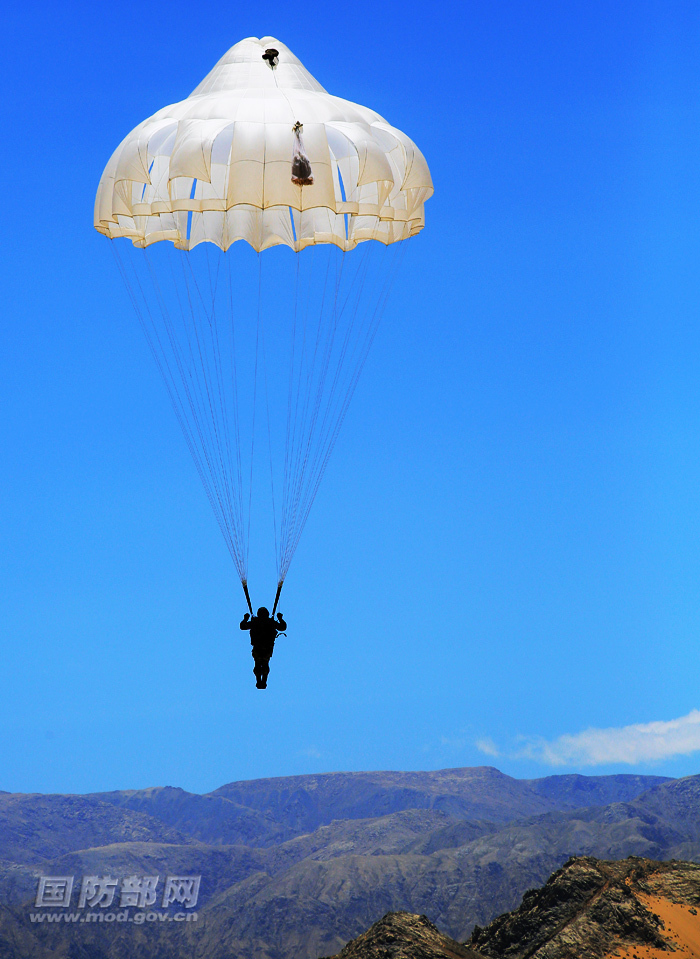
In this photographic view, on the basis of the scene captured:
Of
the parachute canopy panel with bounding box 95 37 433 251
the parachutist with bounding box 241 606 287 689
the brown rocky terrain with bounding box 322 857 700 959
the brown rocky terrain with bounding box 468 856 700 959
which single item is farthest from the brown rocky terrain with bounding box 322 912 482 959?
the parachute canopy panel with bounding box 95 37 433 251

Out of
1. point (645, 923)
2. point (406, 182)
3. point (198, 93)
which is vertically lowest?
point (645, 923)

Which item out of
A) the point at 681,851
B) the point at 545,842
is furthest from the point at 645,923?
the point at 545,842

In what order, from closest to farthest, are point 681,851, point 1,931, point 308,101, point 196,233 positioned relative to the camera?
point 308,101
point 196,233
point 681,851
point 1,931

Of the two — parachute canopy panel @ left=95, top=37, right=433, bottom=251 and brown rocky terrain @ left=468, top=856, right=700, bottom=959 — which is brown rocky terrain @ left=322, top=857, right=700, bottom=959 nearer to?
brown rocky terrain @ left=468, top=856, right=700, bottom=959

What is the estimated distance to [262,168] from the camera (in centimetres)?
2616

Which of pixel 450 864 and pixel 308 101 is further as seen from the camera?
pixel 450 864

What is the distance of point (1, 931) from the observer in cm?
17662

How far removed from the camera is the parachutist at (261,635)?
26906mm

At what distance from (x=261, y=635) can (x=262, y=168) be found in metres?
11.5

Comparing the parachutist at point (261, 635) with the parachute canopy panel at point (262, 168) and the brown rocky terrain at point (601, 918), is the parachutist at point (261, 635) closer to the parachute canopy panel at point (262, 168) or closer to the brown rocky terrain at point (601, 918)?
the parachute canopy panel at point (262, 168)

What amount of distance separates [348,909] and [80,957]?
149 feet

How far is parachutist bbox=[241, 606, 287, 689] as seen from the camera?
26.9m

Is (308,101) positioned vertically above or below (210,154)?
above

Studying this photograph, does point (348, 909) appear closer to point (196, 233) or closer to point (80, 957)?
point (80, 957)
